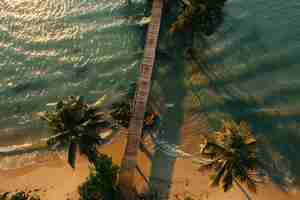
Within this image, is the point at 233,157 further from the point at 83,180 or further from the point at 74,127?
the point at 83,180

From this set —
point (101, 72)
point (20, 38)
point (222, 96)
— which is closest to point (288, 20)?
point (222, 96)

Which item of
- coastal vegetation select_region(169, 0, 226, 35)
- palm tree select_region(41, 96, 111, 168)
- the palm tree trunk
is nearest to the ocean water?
coastal vegetation select_region(169, 0, 226, 35)

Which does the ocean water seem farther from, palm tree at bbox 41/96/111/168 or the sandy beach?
palm tree at bbox 41/96/111/168

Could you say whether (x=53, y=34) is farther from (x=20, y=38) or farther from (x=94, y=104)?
(x=94, y=104)

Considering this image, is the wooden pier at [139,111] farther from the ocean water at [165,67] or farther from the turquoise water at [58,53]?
the turquoise water at [58,53]

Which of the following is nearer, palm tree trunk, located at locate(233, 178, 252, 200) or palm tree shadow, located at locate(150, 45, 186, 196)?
palm tree trunk, located at locate(233, 178, 252, 200)

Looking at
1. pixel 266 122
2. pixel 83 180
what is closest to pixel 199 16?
pixel 266 122
